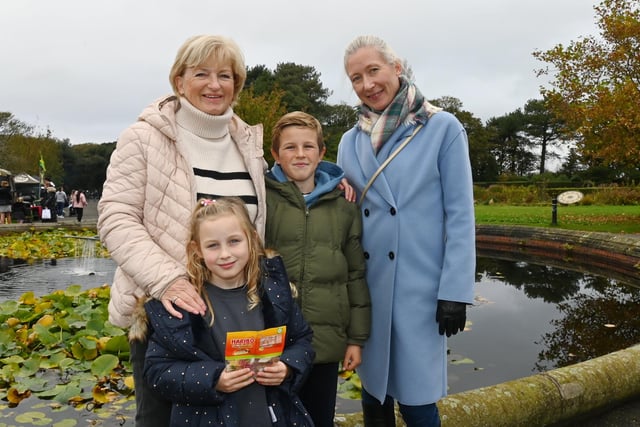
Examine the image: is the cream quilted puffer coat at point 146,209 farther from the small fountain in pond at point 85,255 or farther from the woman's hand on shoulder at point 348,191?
the small fountain in pond at point 85,255

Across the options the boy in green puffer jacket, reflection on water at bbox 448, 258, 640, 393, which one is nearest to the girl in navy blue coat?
the boy in green puffer jacket

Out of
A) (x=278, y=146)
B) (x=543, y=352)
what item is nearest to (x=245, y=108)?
(x=543, y=352)

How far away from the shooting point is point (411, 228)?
7.13 ft

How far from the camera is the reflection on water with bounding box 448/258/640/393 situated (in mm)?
4509

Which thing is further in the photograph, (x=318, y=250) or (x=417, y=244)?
(x=417, y=244)

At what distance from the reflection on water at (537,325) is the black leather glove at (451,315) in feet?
6.90

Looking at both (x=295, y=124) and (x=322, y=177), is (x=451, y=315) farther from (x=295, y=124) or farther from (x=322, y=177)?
(x=295, y=124)

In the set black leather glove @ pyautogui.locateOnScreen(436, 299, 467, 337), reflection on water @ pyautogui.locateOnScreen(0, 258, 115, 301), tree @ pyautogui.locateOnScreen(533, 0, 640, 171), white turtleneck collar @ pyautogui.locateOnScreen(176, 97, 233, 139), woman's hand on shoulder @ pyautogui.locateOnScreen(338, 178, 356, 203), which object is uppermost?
tree @ pyautogui.locateOnScreen(533, 0, 640, 171)

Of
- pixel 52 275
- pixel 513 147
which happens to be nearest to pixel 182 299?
pixel 52 275

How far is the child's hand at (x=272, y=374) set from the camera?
1.74 metres

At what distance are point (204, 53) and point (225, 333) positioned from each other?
0.99m

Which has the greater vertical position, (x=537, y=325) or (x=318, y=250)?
(x=318, y=250)

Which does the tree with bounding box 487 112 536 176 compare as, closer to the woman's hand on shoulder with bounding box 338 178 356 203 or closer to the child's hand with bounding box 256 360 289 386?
the woman's hand on shoulder with bounding box 338 178 356 203

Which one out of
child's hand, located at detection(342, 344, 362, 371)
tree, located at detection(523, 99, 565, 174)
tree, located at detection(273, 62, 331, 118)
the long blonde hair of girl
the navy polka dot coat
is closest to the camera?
the navy polka dot coat
